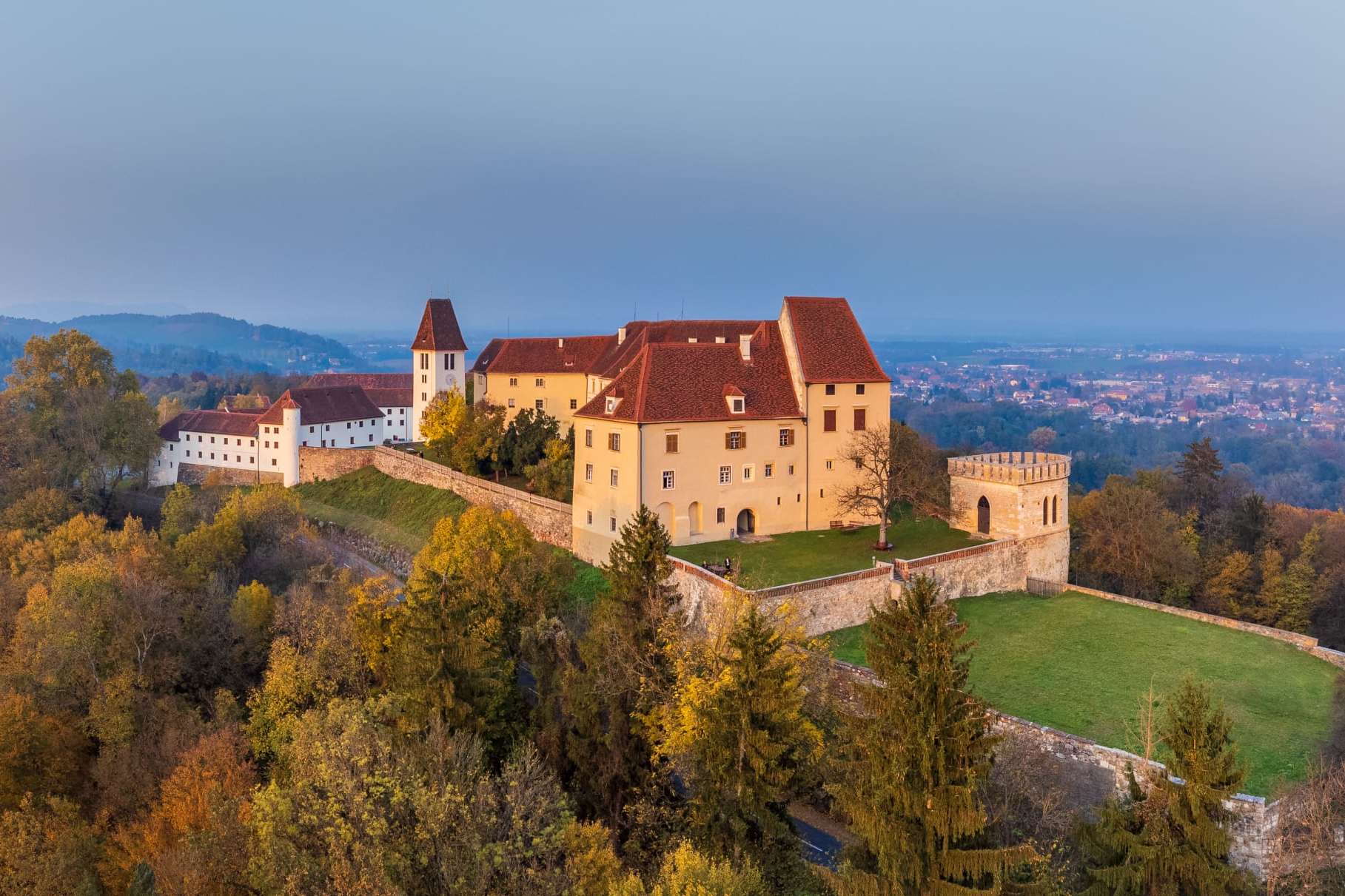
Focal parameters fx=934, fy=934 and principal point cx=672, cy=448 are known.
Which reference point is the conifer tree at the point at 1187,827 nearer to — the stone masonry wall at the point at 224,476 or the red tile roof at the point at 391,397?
the stone masonry wall at the point at 224,476

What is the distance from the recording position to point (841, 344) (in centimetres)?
4722

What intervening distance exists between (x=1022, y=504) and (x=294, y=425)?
56.9 metres

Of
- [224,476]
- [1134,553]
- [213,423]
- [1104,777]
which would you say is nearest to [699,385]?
[1104,777]

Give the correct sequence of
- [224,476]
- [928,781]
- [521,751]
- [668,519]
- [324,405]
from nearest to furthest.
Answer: [928,781] → [521,751] → [668,519] → [224,476] → [324,405]

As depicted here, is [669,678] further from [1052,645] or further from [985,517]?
[985,517]

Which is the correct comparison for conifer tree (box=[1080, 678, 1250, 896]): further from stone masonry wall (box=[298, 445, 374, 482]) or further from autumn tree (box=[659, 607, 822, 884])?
stone masonry wall (box=[298, 445, 374, 482])

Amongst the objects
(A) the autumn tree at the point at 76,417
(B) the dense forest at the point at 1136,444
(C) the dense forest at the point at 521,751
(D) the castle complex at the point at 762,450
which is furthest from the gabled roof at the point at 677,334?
(B) the dense forest at the point at 1136,444

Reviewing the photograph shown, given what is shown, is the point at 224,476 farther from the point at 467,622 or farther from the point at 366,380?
the point at 467,622

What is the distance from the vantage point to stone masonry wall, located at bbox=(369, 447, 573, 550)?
48031mm

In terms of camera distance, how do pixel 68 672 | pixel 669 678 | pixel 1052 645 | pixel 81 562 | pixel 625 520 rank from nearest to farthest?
pixel 669 678, pixel 1052 645, pixel 68 672, pixel 625 520, pixel 81 562

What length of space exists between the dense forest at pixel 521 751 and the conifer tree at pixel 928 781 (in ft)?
0.22

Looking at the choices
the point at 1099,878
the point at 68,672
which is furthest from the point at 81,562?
the point at 1099,878

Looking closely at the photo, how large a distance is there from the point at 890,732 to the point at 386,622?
21747mm

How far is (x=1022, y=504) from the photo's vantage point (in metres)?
41.8
